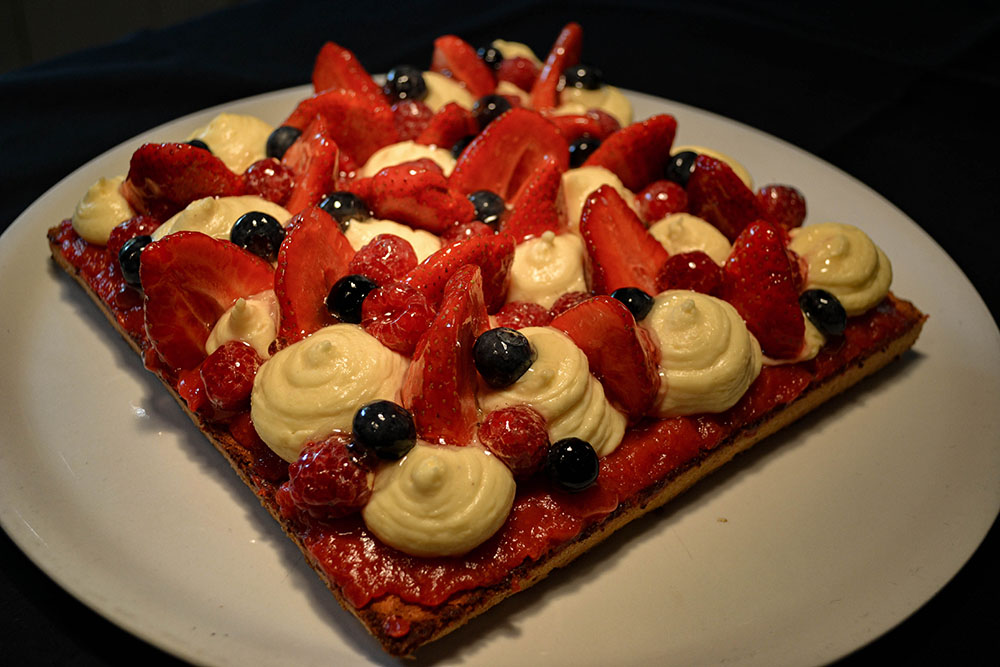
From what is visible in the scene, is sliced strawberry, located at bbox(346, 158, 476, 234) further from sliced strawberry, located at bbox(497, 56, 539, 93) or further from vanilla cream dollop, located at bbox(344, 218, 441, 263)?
sliced strawberry, located at bbox(497, 56, 539, 93)

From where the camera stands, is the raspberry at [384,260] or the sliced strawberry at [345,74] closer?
the raspberry at [384,260]

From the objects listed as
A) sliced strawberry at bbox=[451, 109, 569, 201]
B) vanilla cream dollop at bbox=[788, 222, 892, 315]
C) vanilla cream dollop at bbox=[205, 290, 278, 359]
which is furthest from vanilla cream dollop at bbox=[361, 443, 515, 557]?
vanilla cream dollop at bbox=[788, 222, 892, 315]

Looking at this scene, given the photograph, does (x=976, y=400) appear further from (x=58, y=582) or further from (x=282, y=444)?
(x=58, y=582)

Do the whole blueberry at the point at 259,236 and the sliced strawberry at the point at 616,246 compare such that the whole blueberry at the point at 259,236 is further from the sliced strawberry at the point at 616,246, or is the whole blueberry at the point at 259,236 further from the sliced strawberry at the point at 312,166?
the sliced strawberry at the point at 616,246

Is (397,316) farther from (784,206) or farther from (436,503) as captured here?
(784,206)

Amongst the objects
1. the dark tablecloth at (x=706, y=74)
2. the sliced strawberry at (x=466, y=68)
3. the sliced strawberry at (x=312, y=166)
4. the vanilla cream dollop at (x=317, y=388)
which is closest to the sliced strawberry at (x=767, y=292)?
the vanilla cream dollop at (x=317, y=388)

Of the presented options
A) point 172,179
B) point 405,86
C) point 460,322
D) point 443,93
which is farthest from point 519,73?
point 460,322

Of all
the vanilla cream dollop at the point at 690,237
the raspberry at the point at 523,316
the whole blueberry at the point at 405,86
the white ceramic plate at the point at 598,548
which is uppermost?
the whole blueberry at the point at 405,86
